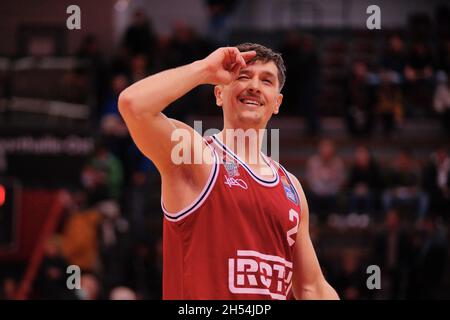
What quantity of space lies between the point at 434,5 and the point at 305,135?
546 centimetres

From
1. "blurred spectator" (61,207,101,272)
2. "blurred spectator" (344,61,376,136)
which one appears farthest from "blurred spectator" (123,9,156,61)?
"blurred spectator" (61,207,101,272)

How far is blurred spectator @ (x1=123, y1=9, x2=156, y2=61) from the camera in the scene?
17.5 metres

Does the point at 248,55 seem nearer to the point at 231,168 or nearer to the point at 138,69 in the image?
the point at 231,168

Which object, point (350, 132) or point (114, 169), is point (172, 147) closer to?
point (114, 169)

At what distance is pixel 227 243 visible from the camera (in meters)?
5.16

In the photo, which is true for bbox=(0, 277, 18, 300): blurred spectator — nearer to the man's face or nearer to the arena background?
the arena background

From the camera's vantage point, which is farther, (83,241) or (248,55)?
(83,241)

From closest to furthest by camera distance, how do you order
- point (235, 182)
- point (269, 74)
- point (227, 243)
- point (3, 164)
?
point (227, 243), point (235, 182), point (269, 74), point (3, 164)

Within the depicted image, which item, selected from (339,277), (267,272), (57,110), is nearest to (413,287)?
(339,277)

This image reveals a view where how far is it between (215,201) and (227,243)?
0.84ft

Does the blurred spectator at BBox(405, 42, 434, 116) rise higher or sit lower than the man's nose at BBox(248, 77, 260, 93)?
higher

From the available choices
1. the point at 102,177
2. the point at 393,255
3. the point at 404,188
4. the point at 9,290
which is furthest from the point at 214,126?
the point at 9,290

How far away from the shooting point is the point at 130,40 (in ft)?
57.8

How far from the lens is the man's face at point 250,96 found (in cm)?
557
